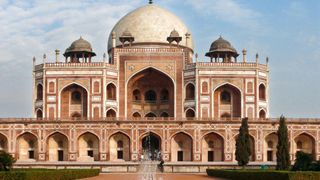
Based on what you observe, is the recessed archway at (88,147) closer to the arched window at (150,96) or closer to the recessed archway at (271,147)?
the arched window at (150,96)

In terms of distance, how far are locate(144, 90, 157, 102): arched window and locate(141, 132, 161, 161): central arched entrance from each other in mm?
5409

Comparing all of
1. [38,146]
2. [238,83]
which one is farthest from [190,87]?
[38,146]

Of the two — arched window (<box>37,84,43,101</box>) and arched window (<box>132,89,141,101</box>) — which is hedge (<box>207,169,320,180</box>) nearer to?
arched window (<box>132,89,141,101</box>)

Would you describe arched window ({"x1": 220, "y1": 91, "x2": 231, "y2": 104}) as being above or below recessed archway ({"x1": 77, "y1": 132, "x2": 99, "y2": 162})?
above

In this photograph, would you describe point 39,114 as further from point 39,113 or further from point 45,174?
point 45,174

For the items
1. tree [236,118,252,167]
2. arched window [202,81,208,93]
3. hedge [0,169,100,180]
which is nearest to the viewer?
hedge [0,169,100,180]

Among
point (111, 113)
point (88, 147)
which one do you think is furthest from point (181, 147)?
point (111, 113)

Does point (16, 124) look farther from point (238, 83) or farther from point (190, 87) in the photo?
point (238, 83)

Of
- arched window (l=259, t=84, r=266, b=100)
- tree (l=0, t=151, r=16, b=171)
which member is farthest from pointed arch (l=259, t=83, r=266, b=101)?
tree (l=0, t=151, r=16, b=171)

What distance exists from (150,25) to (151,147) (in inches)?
408

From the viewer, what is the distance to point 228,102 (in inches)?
1629

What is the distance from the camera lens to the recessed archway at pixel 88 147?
3769cm

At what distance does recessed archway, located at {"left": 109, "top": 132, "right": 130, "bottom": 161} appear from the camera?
37.7 meters

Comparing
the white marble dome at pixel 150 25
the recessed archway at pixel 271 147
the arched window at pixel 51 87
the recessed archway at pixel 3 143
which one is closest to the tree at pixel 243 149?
the recessed archway at pixel 271 147
